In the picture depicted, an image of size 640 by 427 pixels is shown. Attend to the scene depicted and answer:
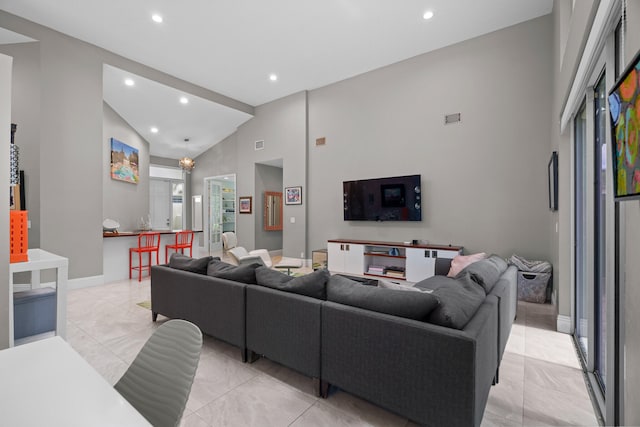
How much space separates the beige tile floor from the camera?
1.78 meters

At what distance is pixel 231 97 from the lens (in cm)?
705

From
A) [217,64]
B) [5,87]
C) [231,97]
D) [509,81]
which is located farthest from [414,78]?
[5,87]

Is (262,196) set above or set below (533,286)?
above

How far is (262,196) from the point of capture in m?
7.88

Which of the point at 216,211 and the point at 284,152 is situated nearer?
the point at 284,152

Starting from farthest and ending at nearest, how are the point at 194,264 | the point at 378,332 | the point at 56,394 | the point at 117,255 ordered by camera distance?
the point at 117,255, the point at 194,264, the point at 378,332, the point at 56,394

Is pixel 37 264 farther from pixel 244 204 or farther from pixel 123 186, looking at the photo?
pixel 244 204

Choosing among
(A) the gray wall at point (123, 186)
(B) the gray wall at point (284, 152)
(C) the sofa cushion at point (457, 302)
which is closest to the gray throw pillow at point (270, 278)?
(C) the sofa cushion at point (457, 302)

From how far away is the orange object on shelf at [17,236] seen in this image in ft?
7.15

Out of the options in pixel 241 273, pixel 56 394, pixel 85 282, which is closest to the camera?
pixel 56 394

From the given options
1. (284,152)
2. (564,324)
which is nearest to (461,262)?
(564,324)

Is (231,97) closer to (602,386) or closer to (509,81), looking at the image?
(509,81)

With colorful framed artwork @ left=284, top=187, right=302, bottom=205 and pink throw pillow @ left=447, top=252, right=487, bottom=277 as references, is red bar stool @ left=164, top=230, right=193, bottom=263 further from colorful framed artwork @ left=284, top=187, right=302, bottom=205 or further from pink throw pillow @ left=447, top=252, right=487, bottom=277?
pink throw pillow @ left=447, top=252, right=487, bottom=277

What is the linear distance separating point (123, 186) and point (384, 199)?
551 cm
